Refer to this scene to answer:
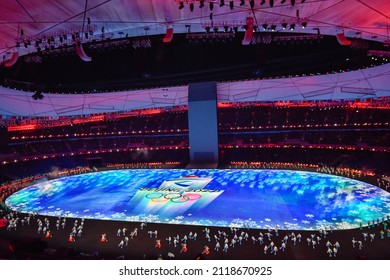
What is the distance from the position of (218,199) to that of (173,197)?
3.21 m

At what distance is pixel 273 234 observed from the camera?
1338 centimetres

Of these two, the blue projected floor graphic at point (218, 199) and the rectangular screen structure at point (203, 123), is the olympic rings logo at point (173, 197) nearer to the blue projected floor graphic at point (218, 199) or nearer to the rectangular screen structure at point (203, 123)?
the blue projected floor graphic at point (218, 199)

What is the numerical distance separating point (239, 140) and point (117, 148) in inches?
633

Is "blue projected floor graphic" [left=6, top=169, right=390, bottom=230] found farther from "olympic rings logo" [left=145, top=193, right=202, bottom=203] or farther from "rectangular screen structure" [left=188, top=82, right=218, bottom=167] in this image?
"rectangular screen structure" [left=188, top=82, right=218, bottom=167]

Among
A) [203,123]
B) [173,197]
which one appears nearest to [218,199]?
[173,197]

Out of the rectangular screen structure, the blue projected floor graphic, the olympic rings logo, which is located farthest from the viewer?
the rectangular screen structure

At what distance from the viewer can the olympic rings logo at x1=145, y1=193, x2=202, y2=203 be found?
20188 mm

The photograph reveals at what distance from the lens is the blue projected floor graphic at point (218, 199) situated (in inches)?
631

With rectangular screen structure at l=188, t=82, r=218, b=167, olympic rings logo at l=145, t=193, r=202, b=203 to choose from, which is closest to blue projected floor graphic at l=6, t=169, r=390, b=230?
olympic rings logo at l=145, t=193, r=202, b=203

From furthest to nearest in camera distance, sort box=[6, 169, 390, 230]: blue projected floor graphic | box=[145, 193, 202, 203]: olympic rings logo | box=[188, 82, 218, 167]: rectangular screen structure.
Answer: box=[188, 82, 218, 167]: rectangular screen structure, box=[145, 193, 202, 203]: olympic rings logo, box=[6, 169, 390, 230]: blue projected floor graphic

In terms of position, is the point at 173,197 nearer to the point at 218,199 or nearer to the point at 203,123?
the point at 218,199
